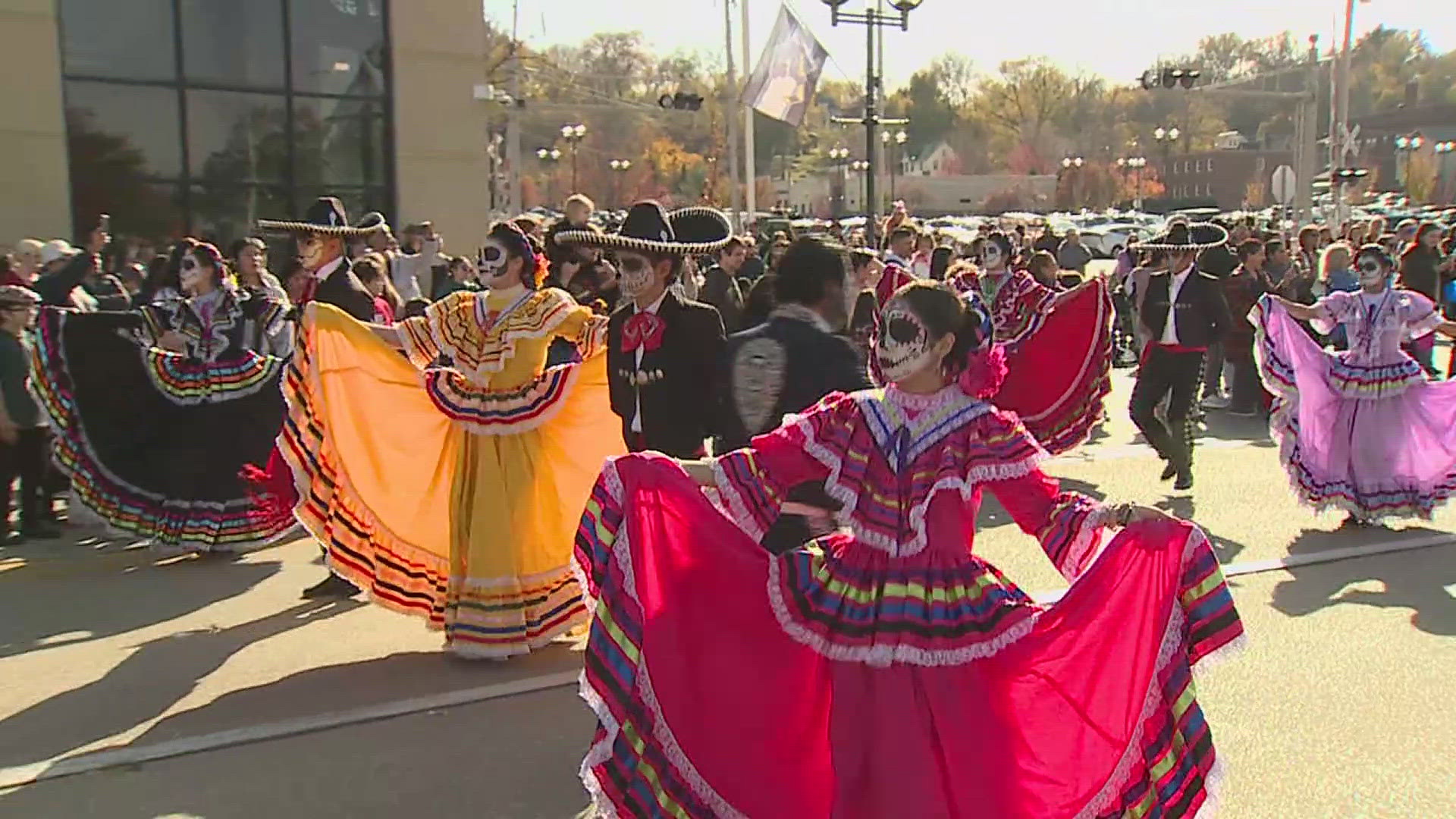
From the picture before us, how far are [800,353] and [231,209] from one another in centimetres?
1364

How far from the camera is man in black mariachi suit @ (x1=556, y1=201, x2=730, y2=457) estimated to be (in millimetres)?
5277

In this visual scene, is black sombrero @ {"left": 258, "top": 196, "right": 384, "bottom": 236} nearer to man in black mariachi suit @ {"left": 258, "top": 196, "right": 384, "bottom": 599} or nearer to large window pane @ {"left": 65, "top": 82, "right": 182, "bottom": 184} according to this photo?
man in black mariachi suit @ {"left": 258, "top": 196, "right": 384, "bottom": 599}

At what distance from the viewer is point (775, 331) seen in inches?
169

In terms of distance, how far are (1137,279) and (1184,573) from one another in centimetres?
1165

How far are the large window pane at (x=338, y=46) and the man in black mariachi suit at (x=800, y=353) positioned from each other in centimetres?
1395

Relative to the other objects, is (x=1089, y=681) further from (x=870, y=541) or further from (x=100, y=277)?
(x=100, y=277)

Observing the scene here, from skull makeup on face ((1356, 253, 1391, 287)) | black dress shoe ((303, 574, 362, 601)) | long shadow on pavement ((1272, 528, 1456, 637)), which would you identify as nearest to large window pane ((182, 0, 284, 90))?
black dress shoe ((303, 574, 362, 601))

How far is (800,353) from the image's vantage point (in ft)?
13.9

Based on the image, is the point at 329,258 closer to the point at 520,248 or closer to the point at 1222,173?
the point at 520,248

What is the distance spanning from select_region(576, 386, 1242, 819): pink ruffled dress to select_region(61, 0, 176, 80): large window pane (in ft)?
44.7

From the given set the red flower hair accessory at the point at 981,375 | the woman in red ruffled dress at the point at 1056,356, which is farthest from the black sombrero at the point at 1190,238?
the red flower hair accessory at the point at 981,375

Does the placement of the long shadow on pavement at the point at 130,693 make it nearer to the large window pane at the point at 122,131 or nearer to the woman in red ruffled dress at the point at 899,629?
the woman in red ruffled dress at the point at 899,629

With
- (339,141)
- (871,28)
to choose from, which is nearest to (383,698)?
(339,141)

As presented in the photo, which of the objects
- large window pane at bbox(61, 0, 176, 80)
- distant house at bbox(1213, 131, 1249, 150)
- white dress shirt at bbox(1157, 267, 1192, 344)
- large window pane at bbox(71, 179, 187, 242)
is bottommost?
white dress shirt at bbox(1157, 267, 1192, 344)
